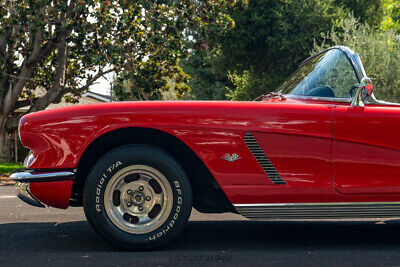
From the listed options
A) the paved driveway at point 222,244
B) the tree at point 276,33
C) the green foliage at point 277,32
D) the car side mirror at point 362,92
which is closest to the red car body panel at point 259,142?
the car side mirror at point 362,92

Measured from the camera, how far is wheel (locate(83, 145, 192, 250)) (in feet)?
13.2

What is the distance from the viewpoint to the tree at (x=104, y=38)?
17.3m

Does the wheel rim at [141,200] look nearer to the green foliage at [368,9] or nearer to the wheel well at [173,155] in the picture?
the wheel well at [173,155]

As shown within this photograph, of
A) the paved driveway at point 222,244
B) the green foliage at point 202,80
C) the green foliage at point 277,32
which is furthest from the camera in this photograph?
the green foliage at point 202,80

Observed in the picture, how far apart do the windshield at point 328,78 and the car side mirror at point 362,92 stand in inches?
3.4

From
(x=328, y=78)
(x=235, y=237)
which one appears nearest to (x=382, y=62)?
(x=328, y=78)

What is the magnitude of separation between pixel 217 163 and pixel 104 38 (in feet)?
47.4

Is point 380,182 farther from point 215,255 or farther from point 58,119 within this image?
point 58,119

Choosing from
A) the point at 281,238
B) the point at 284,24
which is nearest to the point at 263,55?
the point at 284,24

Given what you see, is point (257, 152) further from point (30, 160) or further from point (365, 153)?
point (30, 160)

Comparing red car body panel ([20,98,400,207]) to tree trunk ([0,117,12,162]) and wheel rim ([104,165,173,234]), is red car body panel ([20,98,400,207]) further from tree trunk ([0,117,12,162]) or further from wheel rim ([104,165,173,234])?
tree trunk ([0,117,12,162])

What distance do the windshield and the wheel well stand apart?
1.06 meters

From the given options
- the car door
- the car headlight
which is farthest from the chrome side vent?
the car headlight

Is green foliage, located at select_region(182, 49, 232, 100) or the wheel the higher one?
the wheel
